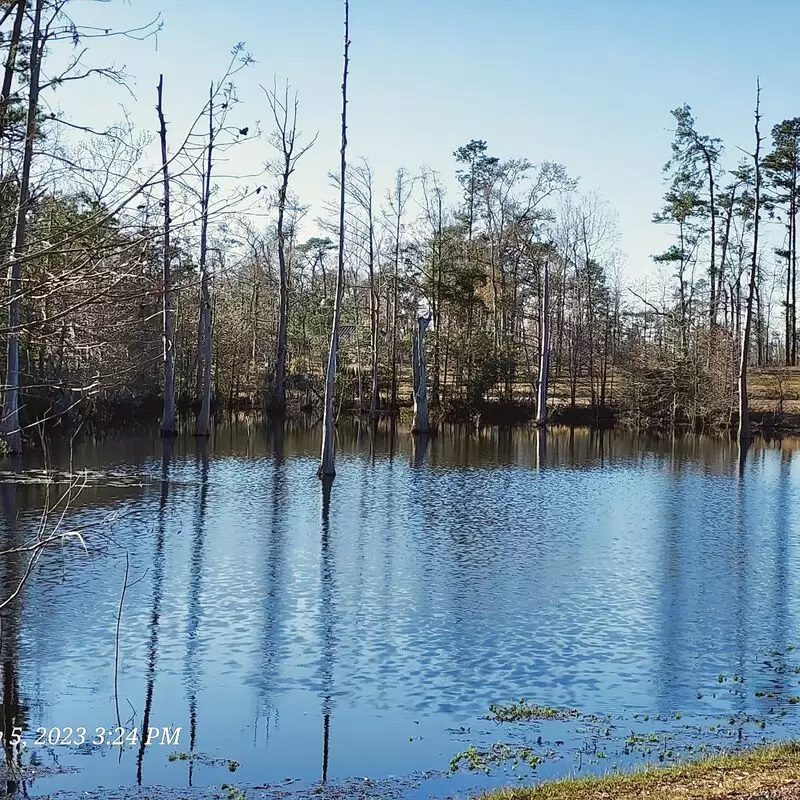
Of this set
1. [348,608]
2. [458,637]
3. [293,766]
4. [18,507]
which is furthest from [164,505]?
[293,766]

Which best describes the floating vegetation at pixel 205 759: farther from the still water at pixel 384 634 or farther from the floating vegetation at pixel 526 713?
the floating vegetation at pixel 526 713

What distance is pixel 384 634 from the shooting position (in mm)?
11250

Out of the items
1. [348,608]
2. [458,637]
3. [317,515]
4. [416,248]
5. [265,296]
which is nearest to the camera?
[458,637]

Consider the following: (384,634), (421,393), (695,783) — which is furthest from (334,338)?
(695,783)

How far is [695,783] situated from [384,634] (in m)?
5.20

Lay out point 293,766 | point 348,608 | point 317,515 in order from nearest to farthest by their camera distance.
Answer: point 293,766 < point 348,608 < point 317,515

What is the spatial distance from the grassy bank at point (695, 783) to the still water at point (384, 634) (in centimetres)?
72

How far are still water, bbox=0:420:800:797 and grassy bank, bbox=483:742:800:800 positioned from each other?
72 cm

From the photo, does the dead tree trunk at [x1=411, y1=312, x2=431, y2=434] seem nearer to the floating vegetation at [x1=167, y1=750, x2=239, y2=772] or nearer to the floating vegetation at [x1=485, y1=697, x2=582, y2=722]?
the floating vegetation at [x1=485, y1=697, x2=582, y2=722]

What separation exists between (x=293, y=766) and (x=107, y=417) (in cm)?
3479

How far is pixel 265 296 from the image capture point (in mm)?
61688

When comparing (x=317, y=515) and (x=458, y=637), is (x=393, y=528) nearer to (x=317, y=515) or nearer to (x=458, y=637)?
(x=317, y=515)

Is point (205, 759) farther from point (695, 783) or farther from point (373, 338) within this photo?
point (373, 338)

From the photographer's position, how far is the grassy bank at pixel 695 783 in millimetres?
6164
